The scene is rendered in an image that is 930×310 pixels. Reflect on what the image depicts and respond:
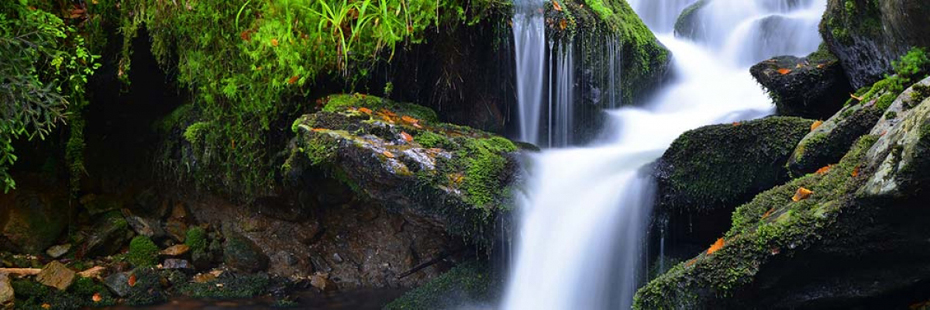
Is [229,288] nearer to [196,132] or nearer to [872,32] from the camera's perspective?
[196,132]

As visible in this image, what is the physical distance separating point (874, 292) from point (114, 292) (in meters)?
5.76

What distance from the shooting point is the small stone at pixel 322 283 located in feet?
20.0

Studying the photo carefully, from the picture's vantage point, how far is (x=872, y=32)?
15.5 ft

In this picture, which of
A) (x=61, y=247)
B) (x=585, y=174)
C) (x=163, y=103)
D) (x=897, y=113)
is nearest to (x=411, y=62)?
(x=585, y=174)

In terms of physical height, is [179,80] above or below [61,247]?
above

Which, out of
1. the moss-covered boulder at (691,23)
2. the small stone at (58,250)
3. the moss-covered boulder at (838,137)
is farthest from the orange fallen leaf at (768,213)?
the moss-covered boulder at (691,23)

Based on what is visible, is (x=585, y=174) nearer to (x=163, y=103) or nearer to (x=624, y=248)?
(x=624, y=248)

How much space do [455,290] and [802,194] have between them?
283cm

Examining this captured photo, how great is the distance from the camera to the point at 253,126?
5742 mm

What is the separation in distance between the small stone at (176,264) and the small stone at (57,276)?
0.81 meters

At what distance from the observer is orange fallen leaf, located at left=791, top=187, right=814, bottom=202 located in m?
3.28

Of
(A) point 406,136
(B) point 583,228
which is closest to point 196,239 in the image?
(A) point 406,136

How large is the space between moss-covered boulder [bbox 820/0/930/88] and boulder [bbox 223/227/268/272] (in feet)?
18.4

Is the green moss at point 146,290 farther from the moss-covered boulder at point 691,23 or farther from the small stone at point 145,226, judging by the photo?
the moss-covered boulder at point 691,23
